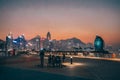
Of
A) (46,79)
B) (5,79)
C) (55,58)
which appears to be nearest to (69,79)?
(46,79)

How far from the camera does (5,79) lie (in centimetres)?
2217

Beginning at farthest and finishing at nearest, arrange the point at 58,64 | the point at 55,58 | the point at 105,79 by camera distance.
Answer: the point at 58,64
the point at 55,58
the point at 105,79

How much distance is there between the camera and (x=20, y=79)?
2233 centimetres

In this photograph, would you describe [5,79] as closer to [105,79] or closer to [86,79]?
[86,79]

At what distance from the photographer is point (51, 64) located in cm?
4244

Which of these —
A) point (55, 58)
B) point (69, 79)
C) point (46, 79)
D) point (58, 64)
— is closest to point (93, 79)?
point (69, 79)

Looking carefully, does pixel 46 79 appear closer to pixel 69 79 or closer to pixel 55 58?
pixel 69 79

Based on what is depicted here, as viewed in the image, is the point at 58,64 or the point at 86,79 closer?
the point at 86,79

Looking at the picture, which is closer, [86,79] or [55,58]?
[86,79]

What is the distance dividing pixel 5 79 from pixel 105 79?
29.7 ft

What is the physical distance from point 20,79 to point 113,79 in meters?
8.45

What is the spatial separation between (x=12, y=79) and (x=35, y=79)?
6.83 ft

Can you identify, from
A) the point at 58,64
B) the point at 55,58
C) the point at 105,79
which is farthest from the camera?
the point at 58,64

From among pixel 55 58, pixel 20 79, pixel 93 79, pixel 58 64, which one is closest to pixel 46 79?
pixel 20 79
